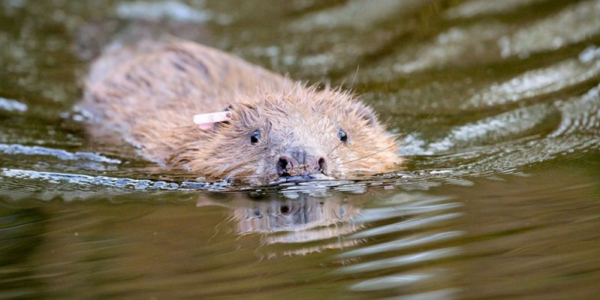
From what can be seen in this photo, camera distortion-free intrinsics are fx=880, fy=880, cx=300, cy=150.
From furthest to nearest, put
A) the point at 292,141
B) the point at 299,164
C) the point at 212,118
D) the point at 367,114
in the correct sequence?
the point at 367,114
the point at 212,118
the point at 292,141
the point at 299,164

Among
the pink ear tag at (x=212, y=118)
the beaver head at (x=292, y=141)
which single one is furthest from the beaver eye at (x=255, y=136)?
the pink ear tag at (x=212, y=118)

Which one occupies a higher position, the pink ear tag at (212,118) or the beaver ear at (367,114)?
the pink ear tag at (212,118)

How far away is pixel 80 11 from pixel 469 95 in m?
4.22

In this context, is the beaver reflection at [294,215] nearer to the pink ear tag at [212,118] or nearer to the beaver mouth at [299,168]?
the beaver mouth at [299,168]

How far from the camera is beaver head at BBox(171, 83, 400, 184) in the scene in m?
4.25

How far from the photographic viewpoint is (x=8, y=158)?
520 centimetres

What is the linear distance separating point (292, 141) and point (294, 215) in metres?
0.64

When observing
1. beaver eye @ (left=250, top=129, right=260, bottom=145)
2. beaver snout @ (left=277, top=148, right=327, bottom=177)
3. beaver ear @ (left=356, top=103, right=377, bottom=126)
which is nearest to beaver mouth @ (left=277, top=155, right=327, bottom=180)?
beaver snout @ (left=277, top=148, right=327, bottom=177)

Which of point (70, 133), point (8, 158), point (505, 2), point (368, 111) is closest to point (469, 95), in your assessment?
point (368, 111)

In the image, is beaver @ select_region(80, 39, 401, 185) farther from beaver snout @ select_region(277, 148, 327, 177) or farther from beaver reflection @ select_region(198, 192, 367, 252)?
beaver reflection @ select_region(198, 192, 367, 252)

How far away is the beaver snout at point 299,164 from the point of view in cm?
409

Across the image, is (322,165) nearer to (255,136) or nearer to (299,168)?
(299,168)

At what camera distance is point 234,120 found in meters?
4.87

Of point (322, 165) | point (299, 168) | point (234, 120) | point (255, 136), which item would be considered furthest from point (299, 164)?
point (234, 120)
